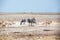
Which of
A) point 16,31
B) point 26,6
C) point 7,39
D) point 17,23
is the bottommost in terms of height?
point 7,39

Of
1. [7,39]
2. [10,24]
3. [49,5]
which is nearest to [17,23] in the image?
[10,24]

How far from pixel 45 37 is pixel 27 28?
0.91ft

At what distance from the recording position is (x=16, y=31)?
4.31 feet

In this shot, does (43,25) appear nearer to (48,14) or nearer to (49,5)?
(48,14)

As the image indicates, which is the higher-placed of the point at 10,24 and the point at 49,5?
the point at 49,5

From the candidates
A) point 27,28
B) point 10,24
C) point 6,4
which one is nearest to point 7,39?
point 10,24

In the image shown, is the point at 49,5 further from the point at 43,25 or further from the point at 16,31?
the point at 16,31

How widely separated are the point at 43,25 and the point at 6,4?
600 mm

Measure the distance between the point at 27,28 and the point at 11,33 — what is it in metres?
0.23

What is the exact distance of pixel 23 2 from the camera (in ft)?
4.41

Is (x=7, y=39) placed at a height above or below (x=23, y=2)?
below

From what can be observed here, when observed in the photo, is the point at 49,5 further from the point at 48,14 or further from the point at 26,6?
the point at 26,6

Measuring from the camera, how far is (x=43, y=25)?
132 cm

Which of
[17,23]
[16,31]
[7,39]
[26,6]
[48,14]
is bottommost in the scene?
[7,39]
